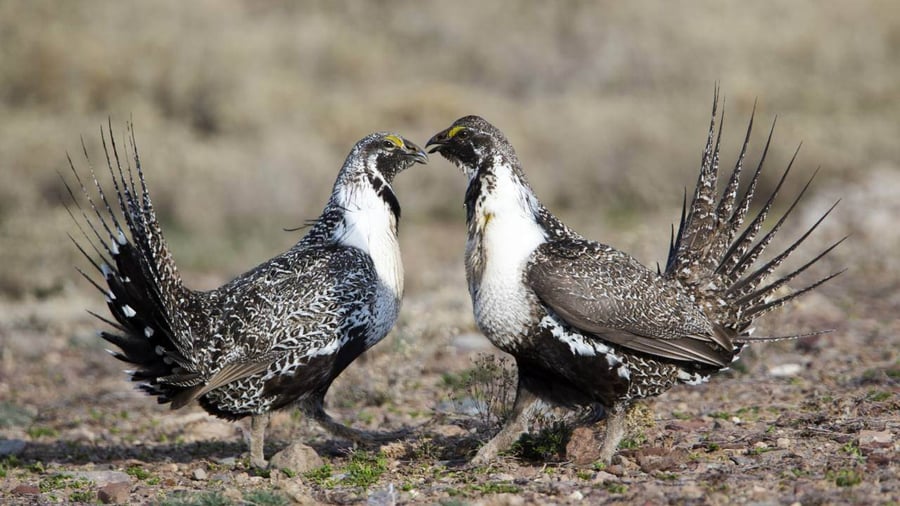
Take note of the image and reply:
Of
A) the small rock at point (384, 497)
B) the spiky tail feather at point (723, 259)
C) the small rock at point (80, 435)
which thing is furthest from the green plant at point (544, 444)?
the small rock at point (80, 435)

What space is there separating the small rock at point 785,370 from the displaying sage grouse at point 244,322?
10.6ft

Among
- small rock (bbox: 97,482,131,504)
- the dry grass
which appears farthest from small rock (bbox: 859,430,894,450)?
small rock (bbox: 97,482,131,504)

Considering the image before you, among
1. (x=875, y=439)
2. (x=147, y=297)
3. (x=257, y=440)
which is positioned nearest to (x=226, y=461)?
(x=257, y=440)

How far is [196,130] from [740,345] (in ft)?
51.3

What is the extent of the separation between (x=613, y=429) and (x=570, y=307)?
768 mm

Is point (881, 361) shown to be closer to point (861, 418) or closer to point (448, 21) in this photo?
point (861, 418)

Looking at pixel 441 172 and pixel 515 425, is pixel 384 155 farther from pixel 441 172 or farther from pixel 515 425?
pixel 441 172

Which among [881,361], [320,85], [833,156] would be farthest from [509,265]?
[320,85]

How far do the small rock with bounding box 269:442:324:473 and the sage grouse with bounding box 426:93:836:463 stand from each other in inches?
37.3

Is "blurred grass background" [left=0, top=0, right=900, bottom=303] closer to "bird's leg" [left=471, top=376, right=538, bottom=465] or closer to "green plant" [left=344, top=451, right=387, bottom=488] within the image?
"bird's leg" [left=471, top=376, right=538, bottom=465]

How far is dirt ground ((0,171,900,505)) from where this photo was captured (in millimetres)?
5129

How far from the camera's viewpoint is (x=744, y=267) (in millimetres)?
6262

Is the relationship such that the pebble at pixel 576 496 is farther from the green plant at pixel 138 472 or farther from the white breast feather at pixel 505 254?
the green plant at pixel 138 472

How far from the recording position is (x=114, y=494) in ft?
17.8
